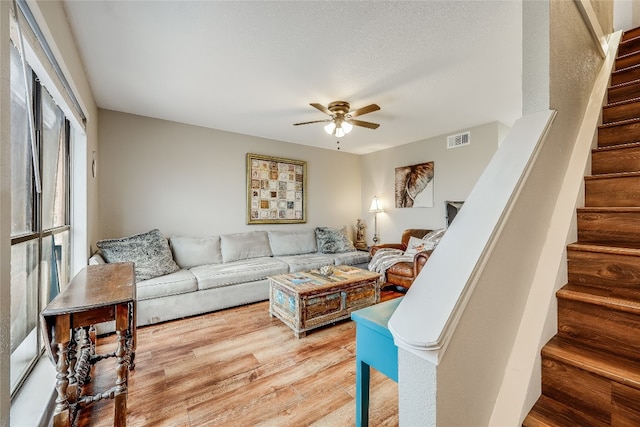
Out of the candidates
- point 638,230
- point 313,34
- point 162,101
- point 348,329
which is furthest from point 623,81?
point 162,101

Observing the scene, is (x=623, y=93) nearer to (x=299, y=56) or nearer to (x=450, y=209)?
(x=299, y=56)

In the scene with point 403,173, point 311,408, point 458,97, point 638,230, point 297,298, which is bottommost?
point 311,408

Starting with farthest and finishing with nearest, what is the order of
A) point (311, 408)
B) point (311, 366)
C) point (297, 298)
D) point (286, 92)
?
1. point (286, 92)
2. point (297, 298)
3. point (311, 366)
4. point (311, 408)

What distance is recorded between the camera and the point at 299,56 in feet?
7.18

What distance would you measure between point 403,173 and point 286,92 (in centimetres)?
292

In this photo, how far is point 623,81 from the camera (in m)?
1.78

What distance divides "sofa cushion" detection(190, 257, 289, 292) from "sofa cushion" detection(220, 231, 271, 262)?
0.42 ft

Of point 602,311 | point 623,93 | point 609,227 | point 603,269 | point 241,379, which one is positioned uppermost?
point 623,93

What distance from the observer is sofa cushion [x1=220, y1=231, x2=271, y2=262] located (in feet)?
12.9

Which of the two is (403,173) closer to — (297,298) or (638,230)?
(297,298)

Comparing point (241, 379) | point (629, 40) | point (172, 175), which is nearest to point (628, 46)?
point (629, 40)

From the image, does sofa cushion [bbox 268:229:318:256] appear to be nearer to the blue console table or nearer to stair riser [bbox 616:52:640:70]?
the blue console table

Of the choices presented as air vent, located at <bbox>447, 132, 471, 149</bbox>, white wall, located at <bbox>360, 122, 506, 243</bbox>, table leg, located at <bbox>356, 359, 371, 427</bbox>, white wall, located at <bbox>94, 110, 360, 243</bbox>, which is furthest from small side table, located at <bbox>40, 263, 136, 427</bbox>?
air vent, located at <bbox>447, 132, 471, 149</bbox>

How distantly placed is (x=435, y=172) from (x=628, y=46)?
8.57 feet
